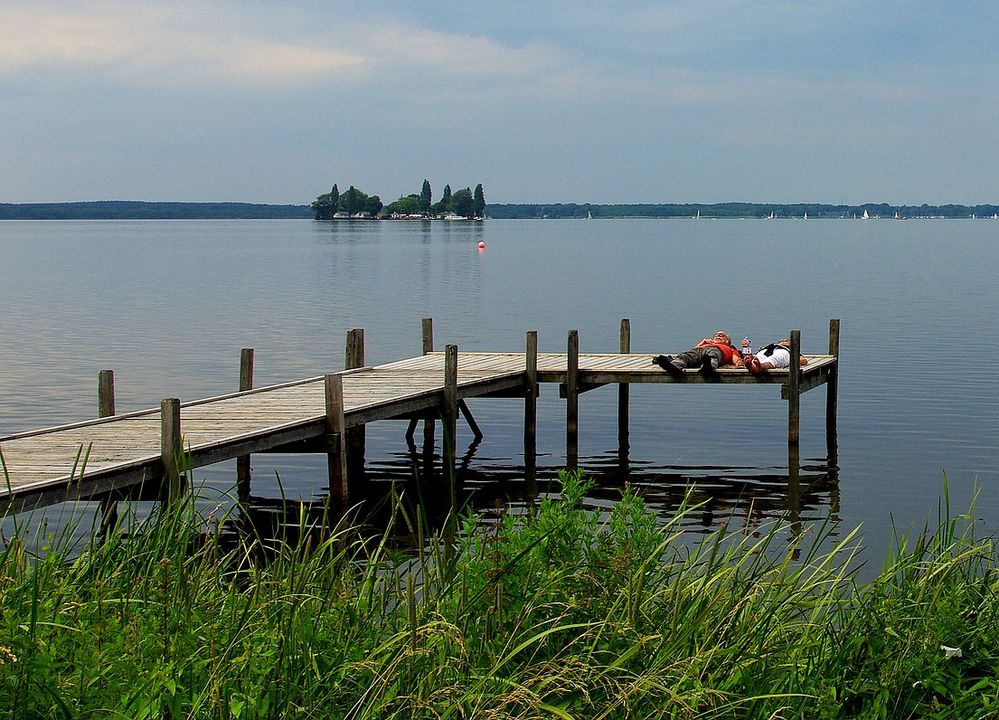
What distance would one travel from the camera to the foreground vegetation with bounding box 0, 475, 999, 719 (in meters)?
4.57

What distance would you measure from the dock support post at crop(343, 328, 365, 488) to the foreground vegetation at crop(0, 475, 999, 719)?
46.1 feet

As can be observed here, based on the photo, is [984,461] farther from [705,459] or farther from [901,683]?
[901,683]

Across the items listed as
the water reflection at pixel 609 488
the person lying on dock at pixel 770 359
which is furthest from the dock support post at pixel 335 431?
the person lying on dock at pixel 770 359

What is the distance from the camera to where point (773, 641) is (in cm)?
552

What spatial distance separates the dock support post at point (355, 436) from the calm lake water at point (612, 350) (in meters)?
0.48

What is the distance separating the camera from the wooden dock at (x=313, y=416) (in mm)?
11844

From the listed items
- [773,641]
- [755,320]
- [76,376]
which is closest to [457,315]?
[755,320]

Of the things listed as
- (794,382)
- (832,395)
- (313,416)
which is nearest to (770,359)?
(794,382)

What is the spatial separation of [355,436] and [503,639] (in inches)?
616

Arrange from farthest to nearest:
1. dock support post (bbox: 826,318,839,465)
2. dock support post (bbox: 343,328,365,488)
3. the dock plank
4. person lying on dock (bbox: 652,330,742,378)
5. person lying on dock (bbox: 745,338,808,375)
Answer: dock support post (bbox: 826,318,839,465) < dock support post (bbox: 343,328,365,488) < person lying on dock (bbox: 652,330,742,378) < person lying on dock (bbox: 745,338,808,375) < the dock plank

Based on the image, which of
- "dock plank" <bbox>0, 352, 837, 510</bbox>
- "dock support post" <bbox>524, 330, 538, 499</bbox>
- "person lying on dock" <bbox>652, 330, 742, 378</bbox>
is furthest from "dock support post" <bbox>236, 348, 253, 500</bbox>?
"person lying on dock" <bbox>652, 330, 742, 378</bbox>

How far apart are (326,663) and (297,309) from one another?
47758mm

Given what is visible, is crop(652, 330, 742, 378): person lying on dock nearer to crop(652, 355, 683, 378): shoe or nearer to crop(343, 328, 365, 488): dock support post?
crop(652, 355, 683, 378): shoe

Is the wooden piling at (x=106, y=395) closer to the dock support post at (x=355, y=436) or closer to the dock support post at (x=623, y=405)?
the dock support post at (x=355, y=436)
